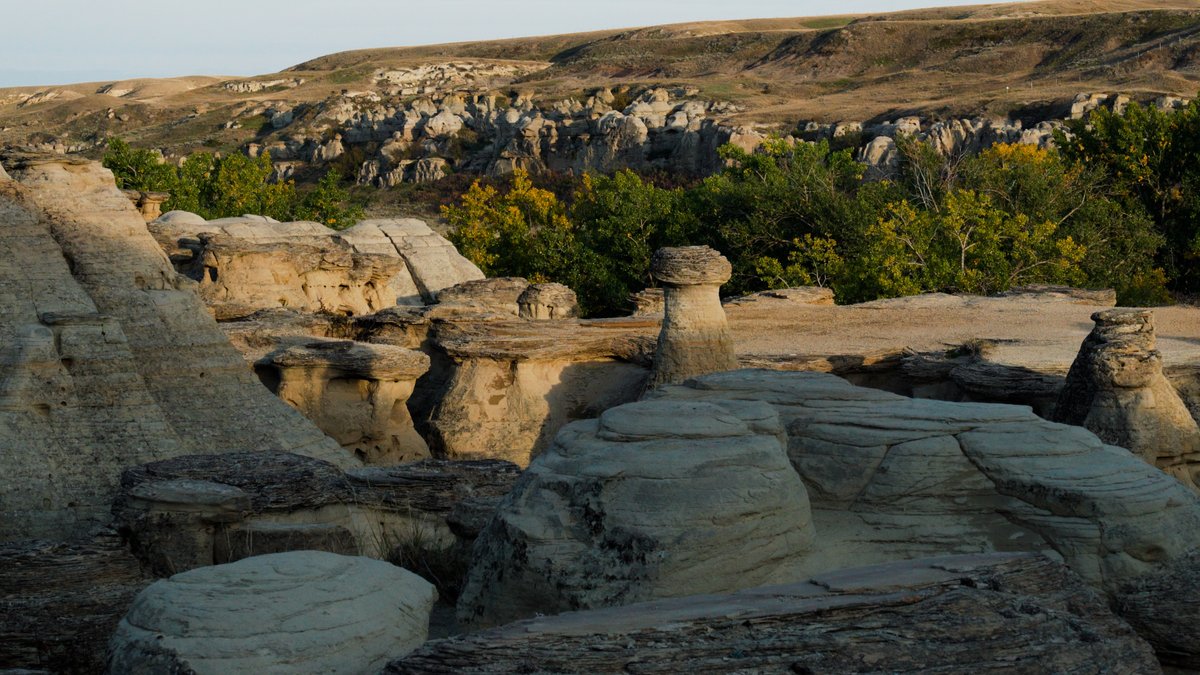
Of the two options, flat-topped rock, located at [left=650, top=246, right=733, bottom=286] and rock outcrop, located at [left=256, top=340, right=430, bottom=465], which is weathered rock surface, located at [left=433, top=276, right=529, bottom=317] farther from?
flat-topped rock, located at [left=650, top=246, right=733, bottom=286]

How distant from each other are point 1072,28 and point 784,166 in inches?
2095

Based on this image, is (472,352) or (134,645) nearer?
(134,645)

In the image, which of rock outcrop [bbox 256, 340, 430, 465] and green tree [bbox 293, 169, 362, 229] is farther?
green tree [bbox 293, 169, 362, 229]

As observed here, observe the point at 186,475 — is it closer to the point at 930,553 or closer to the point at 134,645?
the point at 134,645

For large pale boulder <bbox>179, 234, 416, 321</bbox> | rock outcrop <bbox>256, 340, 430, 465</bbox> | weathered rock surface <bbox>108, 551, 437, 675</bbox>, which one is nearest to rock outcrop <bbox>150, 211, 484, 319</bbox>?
large pale boulder <bbox>179, 234, 416, 321</bbox>

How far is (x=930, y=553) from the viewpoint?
7.80 metres

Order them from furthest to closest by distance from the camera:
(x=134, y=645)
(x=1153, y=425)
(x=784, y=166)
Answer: (x=784, y=166) < (x=1153, y=425) < (x=134, y=645)

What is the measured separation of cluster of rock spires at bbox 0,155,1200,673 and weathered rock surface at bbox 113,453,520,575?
0.9 inches

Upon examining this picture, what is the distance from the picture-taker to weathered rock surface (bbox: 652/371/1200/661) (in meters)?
7.70

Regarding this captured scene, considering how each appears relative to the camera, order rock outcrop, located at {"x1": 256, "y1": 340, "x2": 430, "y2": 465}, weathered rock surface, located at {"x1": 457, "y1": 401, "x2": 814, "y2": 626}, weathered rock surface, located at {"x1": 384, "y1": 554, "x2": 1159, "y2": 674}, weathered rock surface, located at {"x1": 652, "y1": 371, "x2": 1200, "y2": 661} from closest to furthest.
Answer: weathered rock surface, located at {"x1": 384, "y1": 554, "x2": 1159, "y2": 674} → weathered rock surface, located at {"x1": 457, "y1": 401, "x2": 814, "y2": 626} → weathered rock surface, located at {"x1": 652, "y1": 371, "x2": 1200, "y2": 661} → rock outcrop, located at {"x1": 256, "y1": 340, "x2": 430, "y2": 465}

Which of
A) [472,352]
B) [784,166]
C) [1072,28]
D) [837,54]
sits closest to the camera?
[472,352]

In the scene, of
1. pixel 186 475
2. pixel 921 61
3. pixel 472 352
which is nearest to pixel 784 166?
pixel 472 352

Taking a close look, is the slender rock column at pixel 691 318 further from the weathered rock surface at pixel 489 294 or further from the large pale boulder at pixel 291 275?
the large pale boulder at pixel 291 275

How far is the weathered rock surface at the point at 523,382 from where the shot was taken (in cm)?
1617
